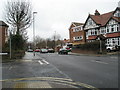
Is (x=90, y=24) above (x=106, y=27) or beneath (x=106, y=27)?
above

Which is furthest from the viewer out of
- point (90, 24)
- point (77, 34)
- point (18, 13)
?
point (77, 34)

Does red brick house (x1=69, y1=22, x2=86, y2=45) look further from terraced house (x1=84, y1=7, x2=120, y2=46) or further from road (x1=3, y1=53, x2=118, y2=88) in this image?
road (x1=3, y1=53, x2=118, y2=88)

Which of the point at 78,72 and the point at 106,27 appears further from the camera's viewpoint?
the point at 106,27

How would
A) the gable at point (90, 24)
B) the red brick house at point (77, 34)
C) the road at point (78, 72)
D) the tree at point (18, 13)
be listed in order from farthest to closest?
the red brick house at point (77, 34), the gable at point (90, 24), the tree at point (18, 13), the road at point (78, 72)

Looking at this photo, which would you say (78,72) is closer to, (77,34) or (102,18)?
(102,18)

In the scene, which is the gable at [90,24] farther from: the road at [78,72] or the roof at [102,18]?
the road at [78,72]

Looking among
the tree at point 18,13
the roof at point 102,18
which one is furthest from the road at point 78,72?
the roof at point 102,18

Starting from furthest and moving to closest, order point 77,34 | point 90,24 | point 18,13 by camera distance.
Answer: point 77,34 < point 90,24 < point 18,13

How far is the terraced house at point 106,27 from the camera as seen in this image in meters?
39.3

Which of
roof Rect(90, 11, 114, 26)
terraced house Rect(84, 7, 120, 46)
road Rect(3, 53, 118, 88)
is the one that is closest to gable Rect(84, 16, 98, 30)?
terraced house Rect(84, 7, 120, 46)

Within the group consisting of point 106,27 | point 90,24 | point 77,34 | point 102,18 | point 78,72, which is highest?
point 102,18

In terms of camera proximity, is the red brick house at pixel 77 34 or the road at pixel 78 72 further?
the red brick house at pixel 77 34

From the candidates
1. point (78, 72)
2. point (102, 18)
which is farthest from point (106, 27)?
point (78, 72)

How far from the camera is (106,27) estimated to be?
42.3 metres
